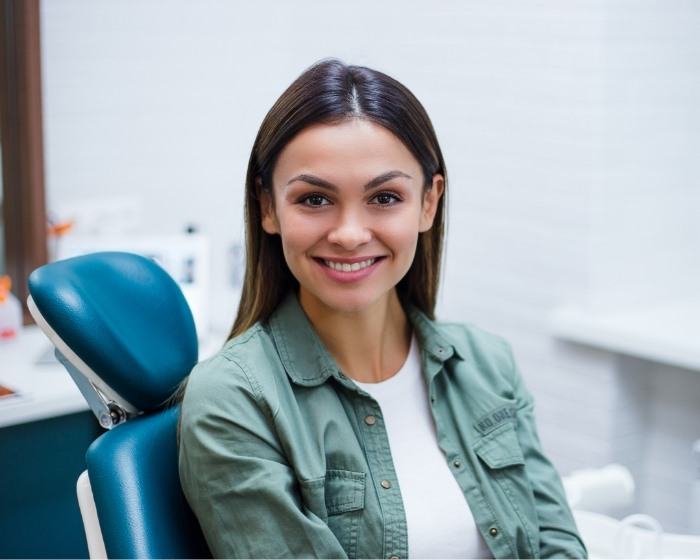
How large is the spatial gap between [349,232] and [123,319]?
1.14ft

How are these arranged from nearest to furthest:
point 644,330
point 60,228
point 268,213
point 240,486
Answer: point 240,486 → point 268,213 → point 644,330 → point 60,228

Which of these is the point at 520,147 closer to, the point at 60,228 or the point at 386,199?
the point at 60,228

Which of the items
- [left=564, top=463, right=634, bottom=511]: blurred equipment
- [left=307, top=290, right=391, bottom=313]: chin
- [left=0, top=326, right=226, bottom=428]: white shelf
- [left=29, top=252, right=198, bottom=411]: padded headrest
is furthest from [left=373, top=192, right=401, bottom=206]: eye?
[left=0, top=326, right=226, bottom=428]: white shelf

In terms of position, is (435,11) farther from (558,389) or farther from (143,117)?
(558,389)

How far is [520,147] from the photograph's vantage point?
9.05 feet

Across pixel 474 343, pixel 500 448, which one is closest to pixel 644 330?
pixel 474 343

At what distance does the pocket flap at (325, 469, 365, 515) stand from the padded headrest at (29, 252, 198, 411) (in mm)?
284

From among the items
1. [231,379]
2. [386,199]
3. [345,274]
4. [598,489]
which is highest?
[386,199]

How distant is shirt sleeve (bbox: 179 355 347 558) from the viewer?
3.97 ft

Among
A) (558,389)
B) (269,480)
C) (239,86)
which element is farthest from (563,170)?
(269,480)

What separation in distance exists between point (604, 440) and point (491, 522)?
1.37 metres

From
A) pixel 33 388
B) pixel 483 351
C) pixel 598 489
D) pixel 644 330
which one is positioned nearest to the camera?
pixel 483 351

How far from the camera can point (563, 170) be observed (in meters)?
2.65

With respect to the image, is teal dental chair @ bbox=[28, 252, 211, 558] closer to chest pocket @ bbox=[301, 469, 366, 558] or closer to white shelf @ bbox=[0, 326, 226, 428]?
chest pocket @ bbox=[301, 469, 366, 558]
